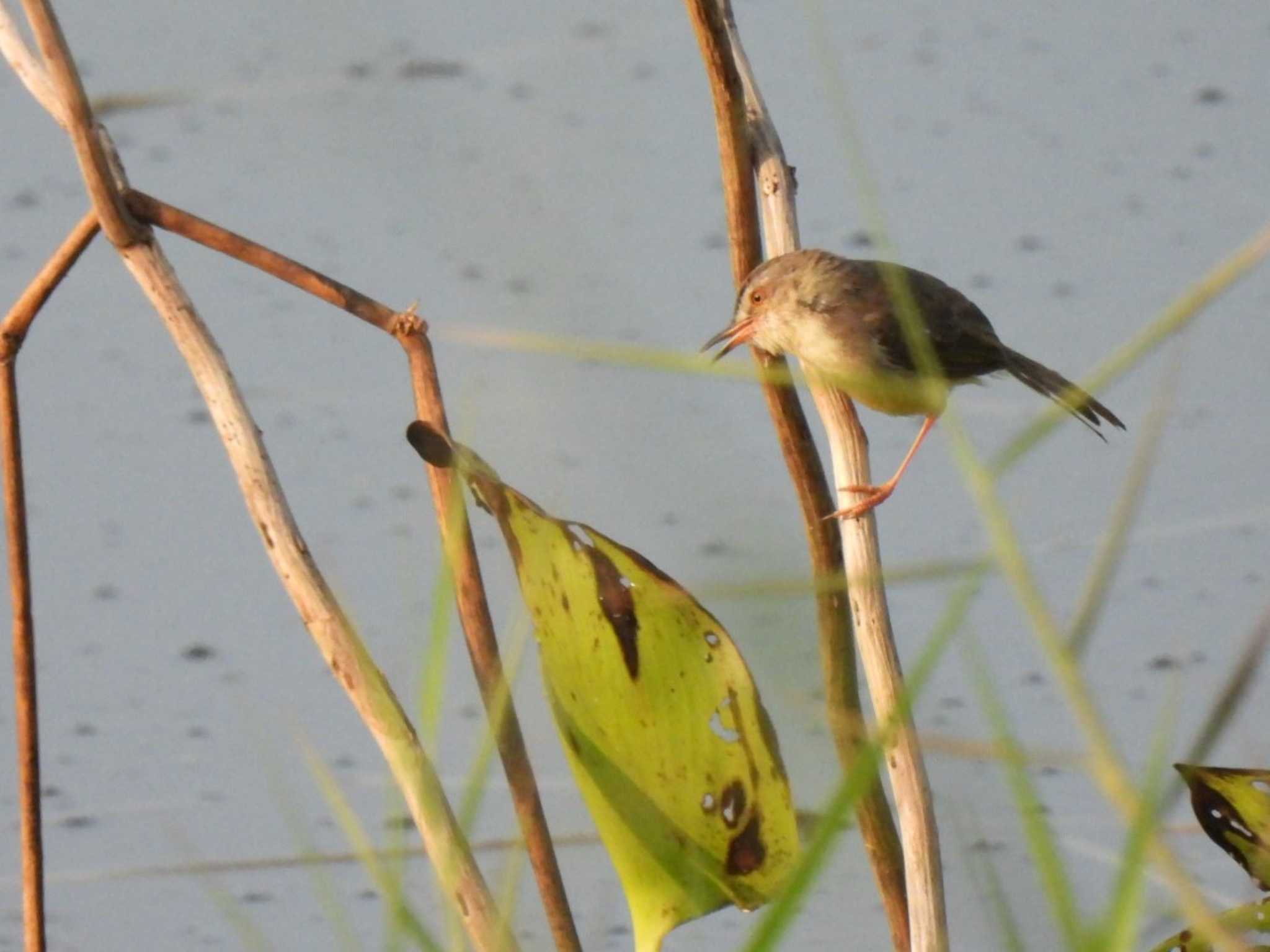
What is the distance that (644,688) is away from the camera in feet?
1.95

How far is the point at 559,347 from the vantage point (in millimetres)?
511

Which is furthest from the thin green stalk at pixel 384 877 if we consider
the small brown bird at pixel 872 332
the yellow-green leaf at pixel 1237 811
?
the small brown bird at pixel 872 332

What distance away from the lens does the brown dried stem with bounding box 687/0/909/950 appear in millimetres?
783

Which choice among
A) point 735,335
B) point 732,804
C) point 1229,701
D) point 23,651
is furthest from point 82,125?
point 735,335

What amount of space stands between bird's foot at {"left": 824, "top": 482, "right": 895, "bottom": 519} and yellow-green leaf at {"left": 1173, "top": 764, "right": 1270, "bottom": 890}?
0.23 meters

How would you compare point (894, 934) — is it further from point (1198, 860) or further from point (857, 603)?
point (1198, 860)

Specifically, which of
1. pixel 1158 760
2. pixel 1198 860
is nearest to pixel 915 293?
pixel 1198 860

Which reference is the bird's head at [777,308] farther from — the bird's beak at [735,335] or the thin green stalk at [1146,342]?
the thin green stalk at [1146,342]

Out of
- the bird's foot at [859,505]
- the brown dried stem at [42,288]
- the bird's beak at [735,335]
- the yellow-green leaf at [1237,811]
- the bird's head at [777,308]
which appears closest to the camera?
Answer: the yellow-green leaf at [1237,811]

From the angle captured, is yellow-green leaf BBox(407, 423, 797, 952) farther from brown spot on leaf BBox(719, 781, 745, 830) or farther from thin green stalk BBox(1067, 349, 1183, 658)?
thin green stalk BBox(1067, 349, 1183, 658)

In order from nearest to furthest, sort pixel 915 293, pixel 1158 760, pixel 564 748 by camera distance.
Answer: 1. pixel 1158 760
2. pixel 564 748
3. pixel 915 293

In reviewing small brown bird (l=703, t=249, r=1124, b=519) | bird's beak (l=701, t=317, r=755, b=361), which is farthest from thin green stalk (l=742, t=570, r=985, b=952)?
bird's beak (l=701, t=317, r=755, b=361)

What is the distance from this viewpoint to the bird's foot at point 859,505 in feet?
2.62

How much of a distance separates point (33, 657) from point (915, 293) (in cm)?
81
